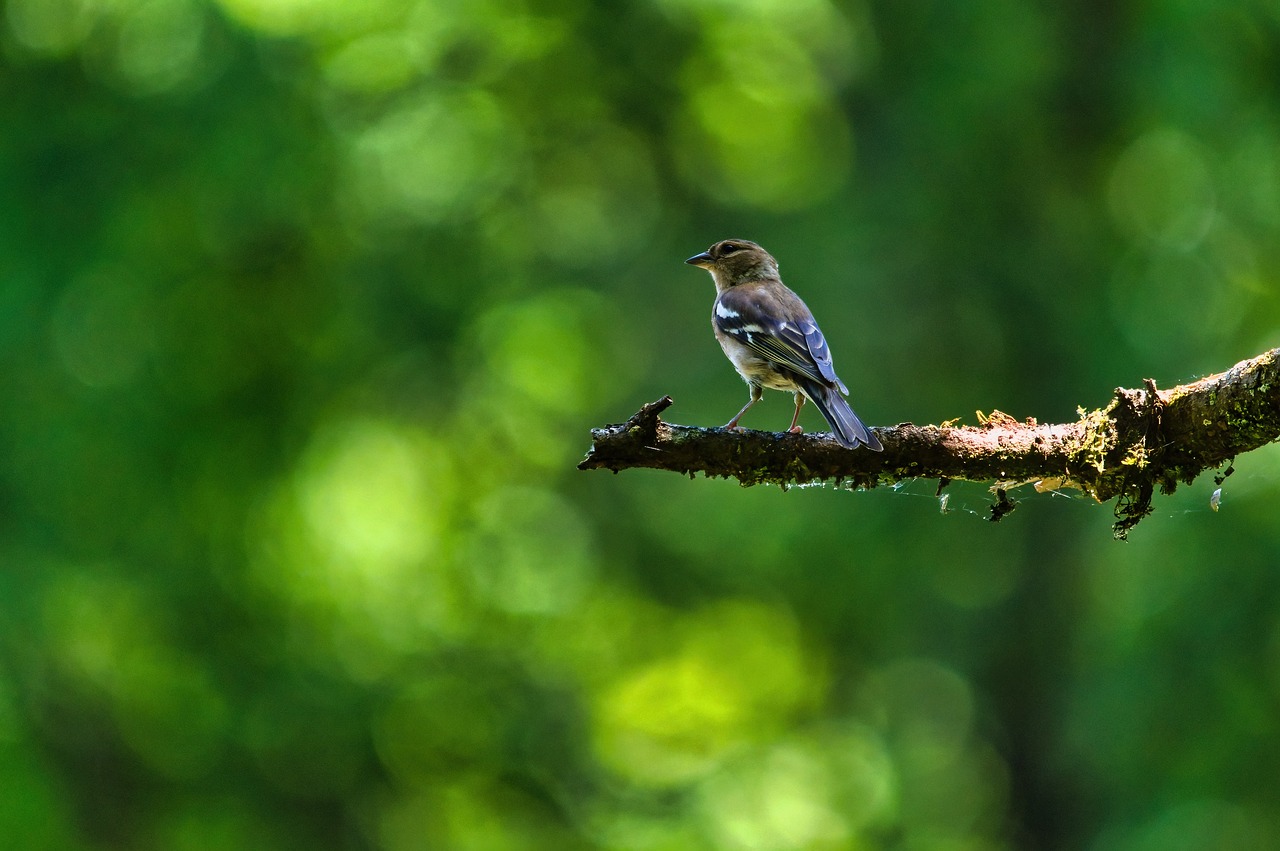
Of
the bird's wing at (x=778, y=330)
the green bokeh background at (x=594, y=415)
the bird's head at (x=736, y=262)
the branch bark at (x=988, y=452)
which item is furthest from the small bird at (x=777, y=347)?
the green bokeh background at (x=594, y=415)

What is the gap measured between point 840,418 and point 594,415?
9.22 m

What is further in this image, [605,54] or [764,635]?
[764,635]

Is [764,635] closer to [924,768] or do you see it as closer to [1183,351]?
[924,768]

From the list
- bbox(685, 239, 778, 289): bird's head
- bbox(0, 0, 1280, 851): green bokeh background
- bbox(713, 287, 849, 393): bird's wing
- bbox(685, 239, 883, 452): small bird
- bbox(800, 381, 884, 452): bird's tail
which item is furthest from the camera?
bbox(0, 0, 1280, 851): green bokeh background

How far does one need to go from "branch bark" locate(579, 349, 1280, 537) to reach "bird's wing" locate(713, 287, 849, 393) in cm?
162

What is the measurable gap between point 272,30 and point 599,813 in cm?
838

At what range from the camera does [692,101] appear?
14445 mm

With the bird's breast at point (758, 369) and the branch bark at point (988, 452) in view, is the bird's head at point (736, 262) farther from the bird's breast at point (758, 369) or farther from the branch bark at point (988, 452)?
the branch bark at point (988, 452)

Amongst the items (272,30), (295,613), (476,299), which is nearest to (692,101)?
(476,299)

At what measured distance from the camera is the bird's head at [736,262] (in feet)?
28.6

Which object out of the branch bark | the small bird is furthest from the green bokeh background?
the branch bark

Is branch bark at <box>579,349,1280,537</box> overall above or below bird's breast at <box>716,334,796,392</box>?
below

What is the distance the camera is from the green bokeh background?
10.7m

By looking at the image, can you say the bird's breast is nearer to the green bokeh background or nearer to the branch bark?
the branch bark
